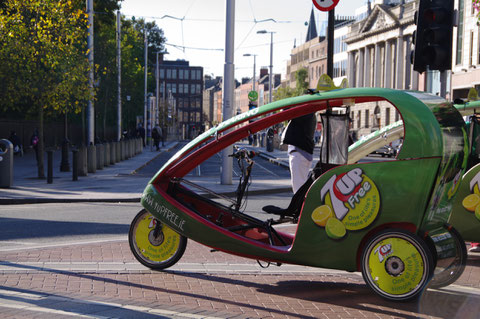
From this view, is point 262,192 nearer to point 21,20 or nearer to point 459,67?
point 21,20

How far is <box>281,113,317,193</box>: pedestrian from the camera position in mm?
9703

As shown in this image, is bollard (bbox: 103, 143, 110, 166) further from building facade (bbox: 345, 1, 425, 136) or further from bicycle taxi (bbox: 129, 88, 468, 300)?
building facade (bbox: 345, 1, 425, 136)

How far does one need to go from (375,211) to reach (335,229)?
0.39 m

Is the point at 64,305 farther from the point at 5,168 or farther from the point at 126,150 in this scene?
the point at 126,150

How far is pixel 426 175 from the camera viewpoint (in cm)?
622

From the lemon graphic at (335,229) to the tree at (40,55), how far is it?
16.6 metres

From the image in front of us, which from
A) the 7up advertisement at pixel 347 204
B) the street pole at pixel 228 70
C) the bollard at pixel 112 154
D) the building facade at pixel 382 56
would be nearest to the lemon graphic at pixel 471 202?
the 7up advertisement at pixel 347 204

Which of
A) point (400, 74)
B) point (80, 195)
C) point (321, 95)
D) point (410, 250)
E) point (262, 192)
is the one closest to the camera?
point (410, 250)

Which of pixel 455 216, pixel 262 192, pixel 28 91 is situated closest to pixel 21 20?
pixel 28 91

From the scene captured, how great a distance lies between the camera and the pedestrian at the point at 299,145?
382 inches

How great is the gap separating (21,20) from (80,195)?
7738 millimetres

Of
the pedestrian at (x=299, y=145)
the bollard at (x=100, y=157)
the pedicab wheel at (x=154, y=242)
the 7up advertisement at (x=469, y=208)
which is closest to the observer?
the pedicab wheel at (x=154, y=242)

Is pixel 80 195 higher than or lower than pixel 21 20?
lower

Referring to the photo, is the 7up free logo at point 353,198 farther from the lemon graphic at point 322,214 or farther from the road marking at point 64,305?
the road marking at point 64,305
